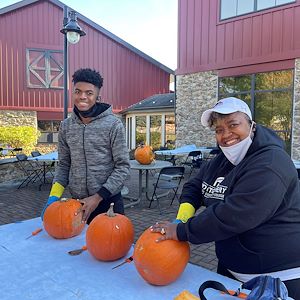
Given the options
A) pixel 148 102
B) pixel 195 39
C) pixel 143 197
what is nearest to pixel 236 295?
pixel 143 197

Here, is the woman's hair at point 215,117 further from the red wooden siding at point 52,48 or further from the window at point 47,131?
the window at point 47,131

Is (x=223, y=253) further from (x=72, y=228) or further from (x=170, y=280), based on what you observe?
(x=72, y=228)

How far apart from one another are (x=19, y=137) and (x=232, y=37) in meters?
9.14

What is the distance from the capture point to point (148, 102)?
50.7ft

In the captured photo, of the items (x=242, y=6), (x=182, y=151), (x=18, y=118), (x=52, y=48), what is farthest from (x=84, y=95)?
(x=52, y=48)

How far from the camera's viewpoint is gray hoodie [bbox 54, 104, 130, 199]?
6.70 ft

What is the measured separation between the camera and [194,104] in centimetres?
1051

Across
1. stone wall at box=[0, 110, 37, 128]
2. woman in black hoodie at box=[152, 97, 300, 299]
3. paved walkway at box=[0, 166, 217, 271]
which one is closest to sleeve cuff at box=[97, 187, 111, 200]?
woman in black hoodie at box=[152, 97, 300, 299]

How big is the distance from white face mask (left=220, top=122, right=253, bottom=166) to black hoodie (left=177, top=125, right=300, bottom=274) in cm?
2

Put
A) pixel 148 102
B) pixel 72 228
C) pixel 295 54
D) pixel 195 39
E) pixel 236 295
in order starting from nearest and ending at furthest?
1. pixel 236 295
2. pixel 72 228
3. pixel 295 54
4. pixel 195 39
5. pixel 148 102

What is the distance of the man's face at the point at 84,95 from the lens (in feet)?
6.52

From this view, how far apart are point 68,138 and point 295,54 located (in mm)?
7736

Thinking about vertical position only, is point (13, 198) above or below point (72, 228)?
below

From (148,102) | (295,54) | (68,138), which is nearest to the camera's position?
(68,138)
